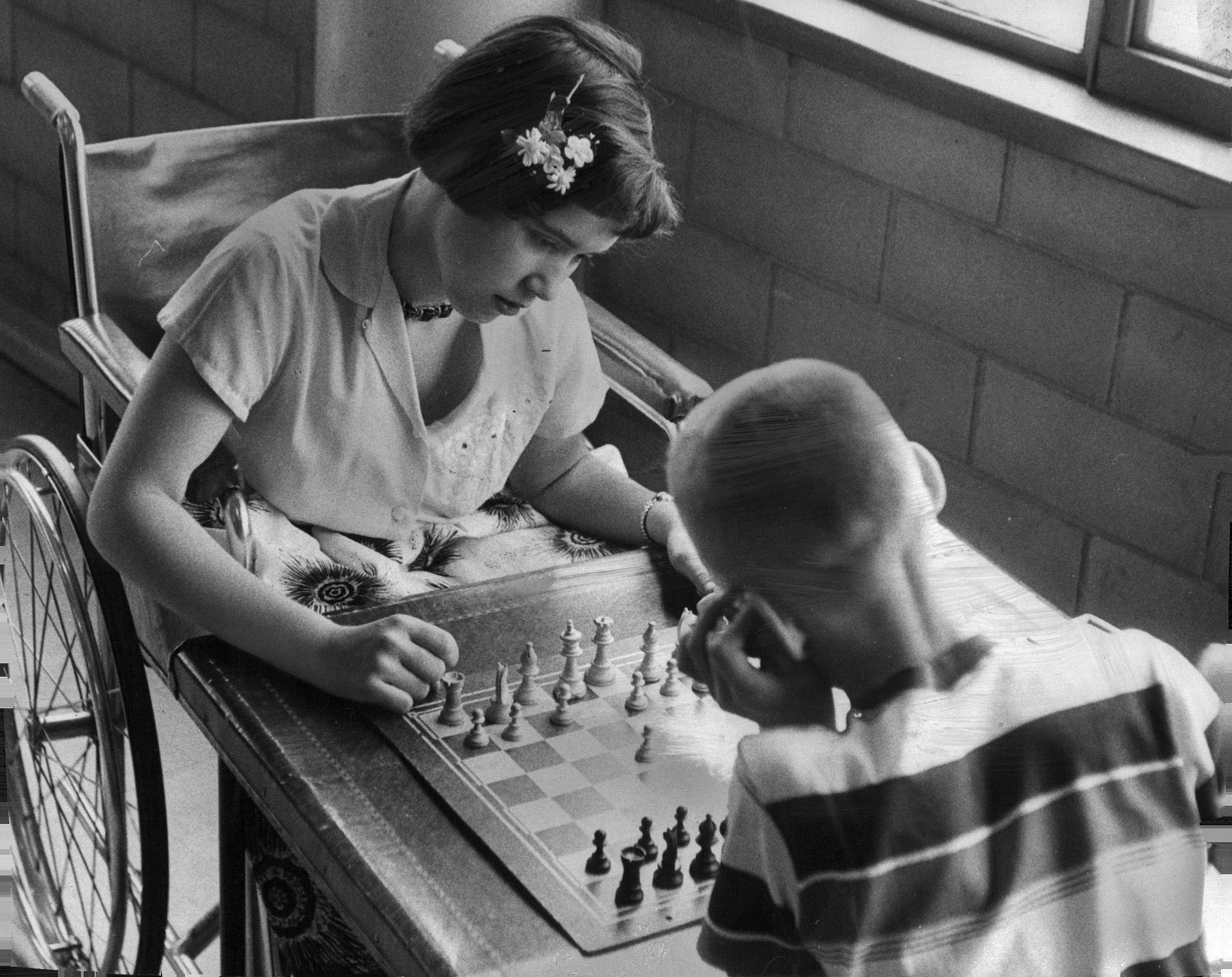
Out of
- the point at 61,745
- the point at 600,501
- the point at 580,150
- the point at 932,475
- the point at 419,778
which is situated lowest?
the point at 61,745

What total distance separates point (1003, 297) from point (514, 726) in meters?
0.50

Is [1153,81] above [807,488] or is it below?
above

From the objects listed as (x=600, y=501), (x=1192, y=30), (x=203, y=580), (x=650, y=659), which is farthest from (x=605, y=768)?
(x=1192, y=30)

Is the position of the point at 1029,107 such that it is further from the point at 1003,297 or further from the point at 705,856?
the point at 705,856

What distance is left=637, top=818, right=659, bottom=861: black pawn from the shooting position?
0.94 metres

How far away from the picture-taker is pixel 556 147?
0.87 meters

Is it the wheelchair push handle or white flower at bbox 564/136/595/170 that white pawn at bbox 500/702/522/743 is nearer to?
white flower at bbox 564/136/595/170

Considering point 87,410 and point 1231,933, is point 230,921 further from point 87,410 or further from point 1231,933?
point 1231,933

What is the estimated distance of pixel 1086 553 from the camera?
79 centimetres

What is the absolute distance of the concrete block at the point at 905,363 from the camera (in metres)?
0.77

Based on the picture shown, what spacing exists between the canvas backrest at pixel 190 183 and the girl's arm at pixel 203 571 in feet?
0.37

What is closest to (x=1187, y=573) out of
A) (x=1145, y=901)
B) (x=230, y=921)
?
(x=1145, y=901)

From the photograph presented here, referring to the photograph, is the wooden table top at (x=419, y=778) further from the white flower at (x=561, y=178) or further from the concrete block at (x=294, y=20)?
the concrete block at (x=294, y=20)

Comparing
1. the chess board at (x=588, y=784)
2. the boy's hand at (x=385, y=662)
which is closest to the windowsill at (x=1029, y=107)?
the chess board at (x=588, y=784)
